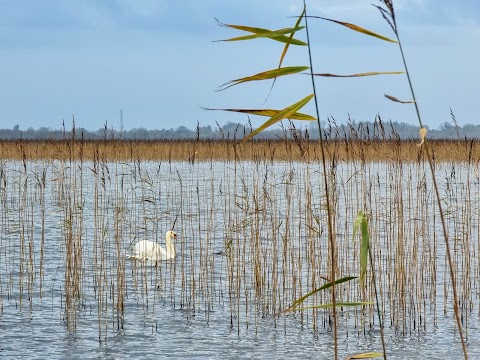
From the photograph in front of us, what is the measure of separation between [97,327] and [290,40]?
4805 millimetres

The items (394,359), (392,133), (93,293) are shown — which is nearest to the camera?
(394,359)

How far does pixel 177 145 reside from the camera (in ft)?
95.8

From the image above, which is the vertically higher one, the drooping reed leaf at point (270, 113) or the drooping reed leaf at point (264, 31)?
the drooping reed leaf at point (264, 31)

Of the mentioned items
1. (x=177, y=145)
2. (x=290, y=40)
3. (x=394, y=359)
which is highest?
(x=177, y=145)

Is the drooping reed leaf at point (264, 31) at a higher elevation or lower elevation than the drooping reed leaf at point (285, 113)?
higher

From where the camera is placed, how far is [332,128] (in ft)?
24.8

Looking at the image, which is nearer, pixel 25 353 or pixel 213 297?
pixel 25 353

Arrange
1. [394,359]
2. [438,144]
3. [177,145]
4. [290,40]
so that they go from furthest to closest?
1. [177,145]
2. [438,144]
3. [394,359]
4. [290,40]

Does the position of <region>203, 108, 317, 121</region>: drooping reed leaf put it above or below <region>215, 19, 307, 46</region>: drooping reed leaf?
below

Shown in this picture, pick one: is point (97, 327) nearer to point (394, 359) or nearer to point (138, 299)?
point (138, 299)

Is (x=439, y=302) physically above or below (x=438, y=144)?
below

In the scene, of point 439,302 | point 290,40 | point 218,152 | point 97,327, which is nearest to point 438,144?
point 218,152

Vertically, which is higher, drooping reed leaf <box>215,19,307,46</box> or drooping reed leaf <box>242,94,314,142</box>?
drooping reed leaf <box>215,19,307,46</box>

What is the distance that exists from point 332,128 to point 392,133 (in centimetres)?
74
